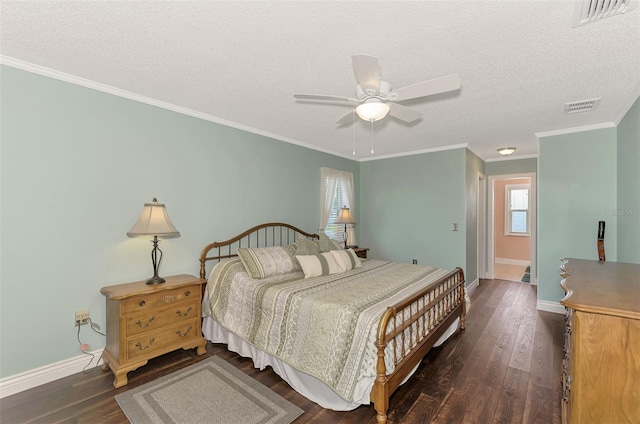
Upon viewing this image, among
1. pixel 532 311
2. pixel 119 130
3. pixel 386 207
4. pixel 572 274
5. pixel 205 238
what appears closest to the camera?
pixel 572 274

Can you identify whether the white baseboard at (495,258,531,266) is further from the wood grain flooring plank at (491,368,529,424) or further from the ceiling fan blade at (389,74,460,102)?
the ceiling fan blade at (389,74,460,102)

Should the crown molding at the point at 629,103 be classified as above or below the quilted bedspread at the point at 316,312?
above

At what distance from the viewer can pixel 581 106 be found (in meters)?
3.05

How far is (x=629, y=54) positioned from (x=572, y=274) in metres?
1.69

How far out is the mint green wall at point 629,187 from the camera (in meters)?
2.85

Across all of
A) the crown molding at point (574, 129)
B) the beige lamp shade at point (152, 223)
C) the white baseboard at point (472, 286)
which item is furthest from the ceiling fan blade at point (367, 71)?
the white baseboard at point (472, 286)

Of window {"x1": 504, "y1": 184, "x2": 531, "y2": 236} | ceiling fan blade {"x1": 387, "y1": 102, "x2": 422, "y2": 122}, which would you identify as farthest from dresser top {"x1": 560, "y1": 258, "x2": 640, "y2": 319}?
window {"x1": 504, "y1": 184, "x2": 531, "y2": 236}

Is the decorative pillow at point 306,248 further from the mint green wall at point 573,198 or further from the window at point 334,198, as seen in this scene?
the mint green wall at point 573,198

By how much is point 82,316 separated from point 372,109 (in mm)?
3094

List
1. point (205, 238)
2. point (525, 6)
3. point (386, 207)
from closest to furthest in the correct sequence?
point (525, 6), point (205, 238), point (386, 207)

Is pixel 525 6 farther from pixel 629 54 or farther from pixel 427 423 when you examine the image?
pixel 427 423

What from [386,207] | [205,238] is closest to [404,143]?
[386,207]

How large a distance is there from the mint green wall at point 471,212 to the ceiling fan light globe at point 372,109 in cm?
327

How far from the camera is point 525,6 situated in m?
1.59
